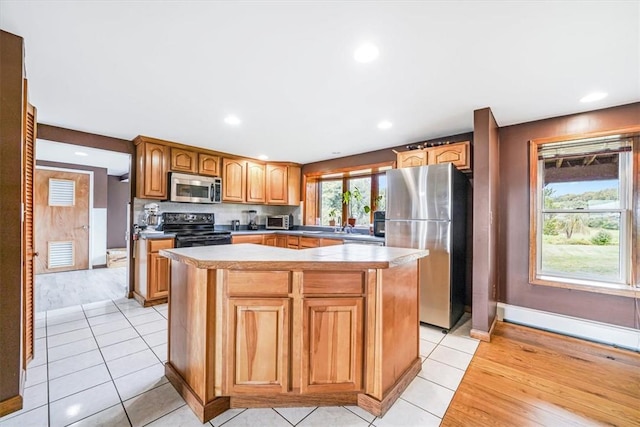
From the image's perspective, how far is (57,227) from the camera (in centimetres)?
556

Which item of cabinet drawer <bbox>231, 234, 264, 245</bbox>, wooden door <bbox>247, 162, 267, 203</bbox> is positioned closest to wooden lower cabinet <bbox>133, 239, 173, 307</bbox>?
cabinet drawer <bbox>231, 234, 264, 245</bbox>

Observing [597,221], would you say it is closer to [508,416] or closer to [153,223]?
[508,416]

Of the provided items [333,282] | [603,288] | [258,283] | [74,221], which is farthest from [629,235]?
[74,221]

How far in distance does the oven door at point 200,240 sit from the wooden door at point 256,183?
1019mm

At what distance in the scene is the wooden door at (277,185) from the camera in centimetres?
525

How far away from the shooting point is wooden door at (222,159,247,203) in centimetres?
466

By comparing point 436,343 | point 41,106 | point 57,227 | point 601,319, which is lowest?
point 436,343

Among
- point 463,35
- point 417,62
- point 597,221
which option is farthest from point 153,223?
point 597,221

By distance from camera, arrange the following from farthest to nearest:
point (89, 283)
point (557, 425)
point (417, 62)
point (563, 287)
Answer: point (89, 283) → point (563, 287) → point (417, 62) → point (557, 425)

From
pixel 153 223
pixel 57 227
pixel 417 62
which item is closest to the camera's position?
pixel 417 62

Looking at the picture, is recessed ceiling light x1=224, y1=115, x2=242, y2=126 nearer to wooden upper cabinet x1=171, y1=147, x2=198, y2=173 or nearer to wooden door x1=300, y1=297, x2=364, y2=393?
wooden upper cabinet x1=171, y1=147, x2=198, y2=173

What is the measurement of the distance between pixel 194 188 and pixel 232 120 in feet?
5.35

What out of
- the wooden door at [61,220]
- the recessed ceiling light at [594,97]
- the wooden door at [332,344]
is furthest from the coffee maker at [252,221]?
the recessed ceiling light at [594,97]

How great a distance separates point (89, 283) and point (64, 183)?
2440mm
